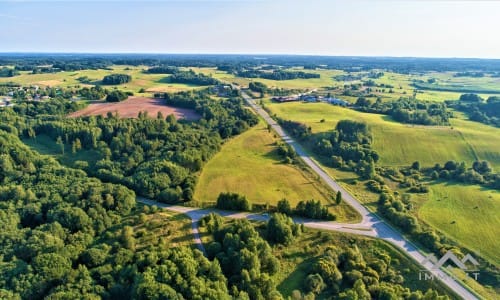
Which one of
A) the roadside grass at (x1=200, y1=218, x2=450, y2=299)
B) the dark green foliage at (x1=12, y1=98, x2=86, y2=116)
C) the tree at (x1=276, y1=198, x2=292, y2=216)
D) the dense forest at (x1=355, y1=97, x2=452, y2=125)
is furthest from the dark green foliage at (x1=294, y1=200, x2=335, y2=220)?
the dark green foliage at (x1=12, y1=98, x2=86, y2=116)

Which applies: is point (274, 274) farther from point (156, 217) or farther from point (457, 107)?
point (457, 107)

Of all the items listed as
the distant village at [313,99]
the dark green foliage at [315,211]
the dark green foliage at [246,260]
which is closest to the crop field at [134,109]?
the distant village at [313,99]

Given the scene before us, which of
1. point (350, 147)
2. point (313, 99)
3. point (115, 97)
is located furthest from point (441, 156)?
point (115, 97)

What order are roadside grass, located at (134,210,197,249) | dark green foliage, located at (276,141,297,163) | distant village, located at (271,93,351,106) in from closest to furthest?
roadside grass, located at (134,210,197,249) → dark green foliage, located at (276,141,297,163) → distant village, located at (271,93,351,106)

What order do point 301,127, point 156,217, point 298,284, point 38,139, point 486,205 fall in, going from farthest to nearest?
point 301,127 < point 38,139 < point 486,205 < point 156,217 < point 298,284

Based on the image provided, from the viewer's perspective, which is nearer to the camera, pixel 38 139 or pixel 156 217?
pixel 156 217

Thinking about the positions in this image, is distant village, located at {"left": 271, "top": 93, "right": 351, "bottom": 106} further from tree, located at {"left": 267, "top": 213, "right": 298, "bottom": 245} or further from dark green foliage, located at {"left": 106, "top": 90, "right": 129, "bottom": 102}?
tree, located at {"left": 267, "top": 213, "right": 298, "bottom": 245}

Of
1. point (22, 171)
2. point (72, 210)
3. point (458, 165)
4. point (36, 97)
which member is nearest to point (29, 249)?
point (72, 210)
